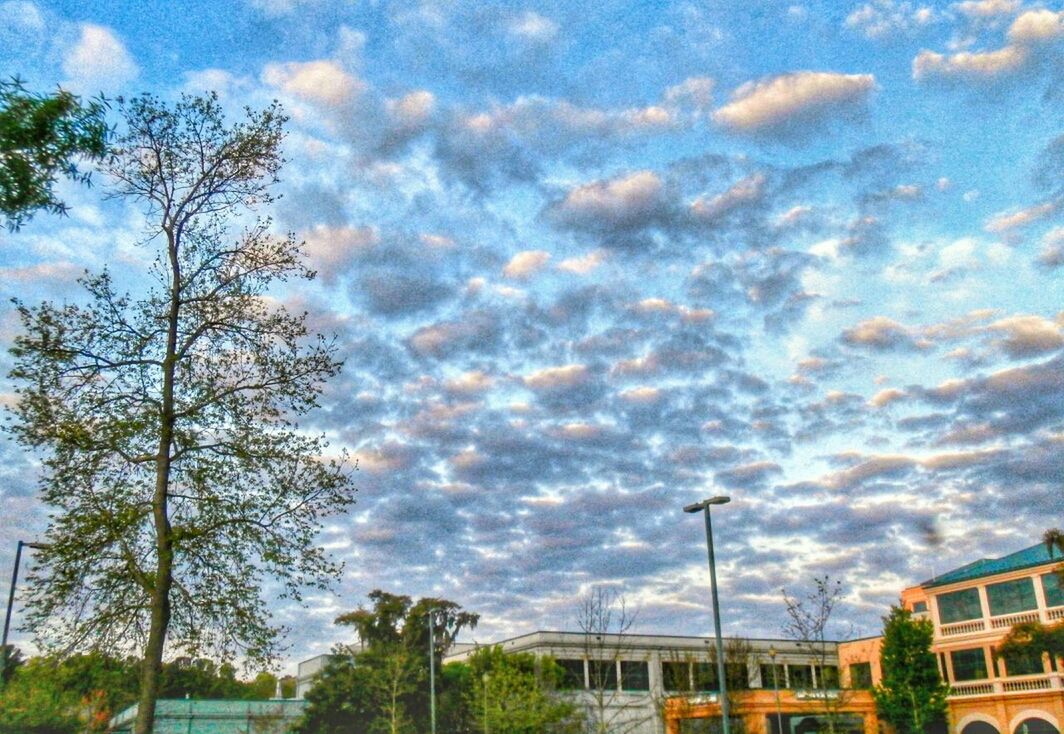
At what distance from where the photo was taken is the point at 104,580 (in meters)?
18.5

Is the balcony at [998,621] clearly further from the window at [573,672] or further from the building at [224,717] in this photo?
the building at [224,717]

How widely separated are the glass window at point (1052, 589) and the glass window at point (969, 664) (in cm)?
655

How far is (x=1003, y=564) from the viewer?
229ft

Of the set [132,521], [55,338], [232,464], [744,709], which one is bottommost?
[744,709]

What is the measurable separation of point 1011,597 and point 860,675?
17210mm

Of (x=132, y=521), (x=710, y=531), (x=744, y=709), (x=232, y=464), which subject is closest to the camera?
(x=132, y=521)

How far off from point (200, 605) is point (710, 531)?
18782 millimetres

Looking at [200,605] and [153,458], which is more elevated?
[153,458]

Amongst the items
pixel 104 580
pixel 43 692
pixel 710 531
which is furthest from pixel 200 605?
pixel 43 692

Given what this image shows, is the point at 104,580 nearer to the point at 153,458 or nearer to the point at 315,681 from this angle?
the point at 153,458

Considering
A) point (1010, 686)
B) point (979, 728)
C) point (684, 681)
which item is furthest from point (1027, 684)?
point (684, 681)

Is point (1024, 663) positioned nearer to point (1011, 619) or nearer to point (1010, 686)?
point (1010, 686)

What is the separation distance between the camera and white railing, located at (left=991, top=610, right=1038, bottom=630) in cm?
6450

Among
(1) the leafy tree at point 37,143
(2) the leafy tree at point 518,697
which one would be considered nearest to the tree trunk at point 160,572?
(1) the leafy tree at point 37,143
